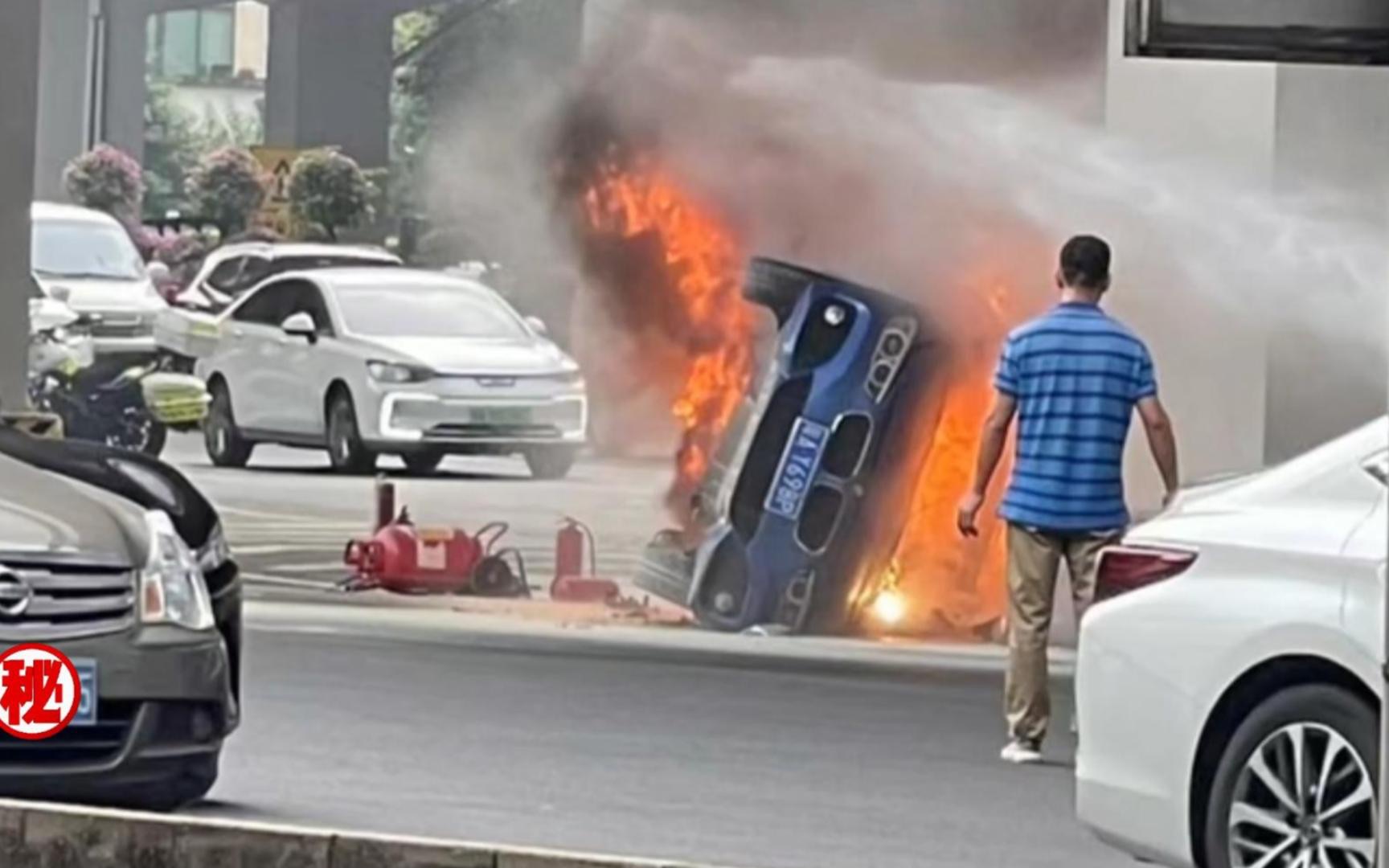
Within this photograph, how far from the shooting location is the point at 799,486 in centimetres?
1316

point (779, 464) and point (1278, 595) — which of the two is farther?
point (779, 464)

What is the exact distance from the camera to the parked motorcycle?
44.7ft

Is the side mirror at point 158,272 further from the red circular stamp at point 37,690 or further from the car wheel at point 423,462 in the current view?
the red circular stamp at point 37,690

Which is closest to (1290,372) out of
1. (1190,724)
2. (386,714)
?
(386,714)

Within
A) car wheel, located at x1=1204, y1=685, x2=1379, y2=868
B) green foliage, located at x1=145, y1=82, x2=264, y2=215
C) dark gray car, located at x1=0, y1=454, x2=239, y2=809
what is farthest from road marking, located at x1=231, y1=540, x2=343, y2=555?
car wheel, located at x1=1204, y1=685, x2=1379, y2=868

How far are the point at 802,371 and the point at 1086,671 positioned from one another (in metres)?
5.02

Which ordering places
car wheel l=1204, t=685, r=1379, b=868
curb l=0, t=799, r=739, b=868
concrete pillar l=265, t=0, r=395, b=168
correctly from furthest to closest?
concrete pillar l=265, t=0, r=395, b=168, curb l=0, t=799, r=739, b=868, car wheel l=1204, t=685, r=1379, b=868

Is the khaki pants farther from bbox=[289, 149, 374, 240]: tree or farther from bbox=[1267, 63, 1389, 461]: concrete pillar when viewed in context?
bbox=[289, 149, 374, 240]: tree

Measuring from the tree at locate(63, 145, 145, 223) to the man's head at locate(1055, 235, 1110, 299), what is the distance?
4614mm

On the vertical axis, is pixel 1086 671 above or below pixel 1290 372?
below

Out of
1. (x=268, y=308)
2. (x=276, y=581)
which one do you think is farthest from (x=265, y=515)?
(x=268, y=308)

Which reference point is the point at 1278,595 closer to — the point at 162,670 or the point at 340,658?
the point at 162,670

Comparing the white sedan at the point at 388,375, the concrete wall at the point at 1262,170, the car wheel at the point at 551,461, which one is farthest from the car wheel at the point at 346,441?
the concrete wall at the point at 1262,170

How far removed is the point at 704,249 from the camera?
1311cm
